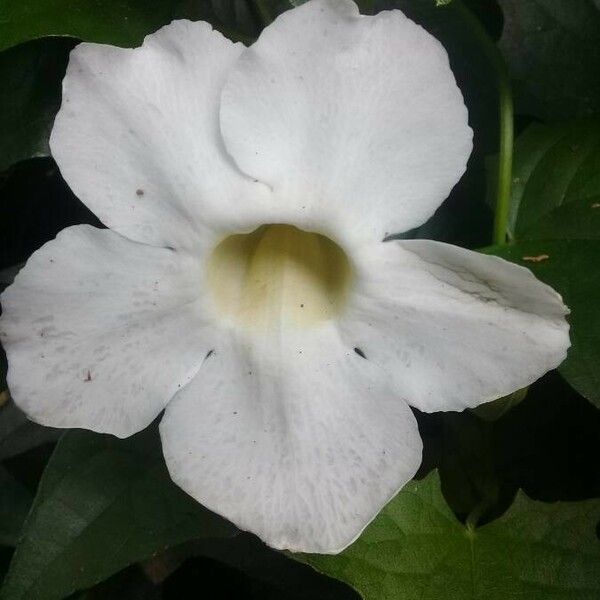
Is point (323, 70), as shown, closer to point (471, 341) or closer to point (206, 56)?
point (206, 56)

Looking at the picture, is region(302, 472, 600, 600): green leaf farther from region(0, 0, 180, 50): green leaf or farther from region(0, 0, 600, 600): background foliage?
region(0, 0, 180, 50): green leaf

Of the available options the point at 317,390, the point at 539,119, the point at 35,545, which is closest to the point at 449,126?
the point at 317,390

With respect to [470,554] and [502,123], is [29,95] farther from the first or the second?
[470,554]

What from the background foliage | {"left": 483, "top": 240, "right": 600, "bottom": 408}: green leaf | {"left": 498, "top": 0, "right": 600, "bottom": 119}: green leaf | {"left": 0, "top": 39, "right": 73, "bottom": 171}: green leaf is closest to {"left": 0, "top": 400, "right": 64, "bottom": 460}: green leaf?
the background foliage

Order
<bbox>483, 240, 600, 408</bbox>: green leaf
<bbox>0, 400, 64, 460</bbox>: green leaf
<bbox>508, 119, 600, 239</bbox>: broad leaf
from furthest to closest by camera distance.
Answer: <bbox>0, 400, 64, 460</bbox>: green leaf → <bbox>508, 119, 600, 239</bbox>: broad leaf → <bbox>483, 240, 600, 408</bbox>: green leaf

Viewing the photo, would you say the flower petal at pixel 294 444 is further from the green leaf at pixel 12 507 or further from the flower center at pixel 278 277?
the green leaf at pixel 12 507

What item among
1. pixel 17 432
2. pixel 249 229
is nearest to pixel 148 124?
pixel 249 229

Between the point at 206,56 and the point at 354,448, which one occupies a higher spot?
the point at 206,56
